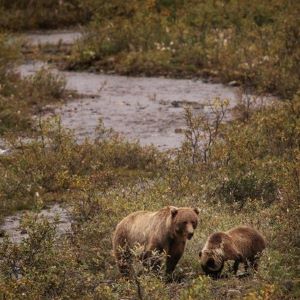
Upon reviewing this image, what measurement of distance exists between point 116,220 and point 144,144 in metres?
5.86

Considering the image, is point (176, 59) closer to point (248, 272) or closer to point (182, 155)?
point (182, 155)

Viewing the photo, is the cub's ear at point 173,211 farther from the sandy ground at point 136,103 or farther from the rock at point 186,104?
the rock at point 186,104

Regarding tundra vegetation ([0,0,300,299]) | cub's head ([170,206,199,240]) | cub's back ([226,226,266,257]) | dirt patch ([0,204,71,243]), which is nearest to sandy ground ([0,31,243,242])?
tundra vegetation ([0,0,300,299])

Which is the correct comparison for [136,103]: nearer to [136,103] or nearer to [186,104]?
[136,103]

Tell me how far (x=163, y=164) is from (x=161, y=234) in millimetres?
5478

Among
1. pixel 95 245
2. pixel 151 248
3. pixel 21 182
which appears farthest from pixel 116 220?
pixel 21 182

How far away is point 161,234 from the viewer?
8.87m

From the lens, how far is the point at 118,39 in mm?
23625

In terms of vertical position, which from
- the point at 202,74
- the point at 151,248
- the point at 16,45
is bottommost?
the point at 202,74

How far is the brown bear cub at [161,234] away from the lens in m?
8.75

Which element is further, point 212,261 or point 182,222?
point 212,261

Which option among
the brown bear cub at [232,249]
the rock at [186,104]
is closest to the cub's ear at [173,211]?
the brown bear cub at [232,249]

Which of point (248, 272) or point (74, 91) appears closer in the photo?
point (248, 272)

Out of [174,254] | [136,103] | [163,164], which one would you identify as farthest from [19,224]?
[136,103]
